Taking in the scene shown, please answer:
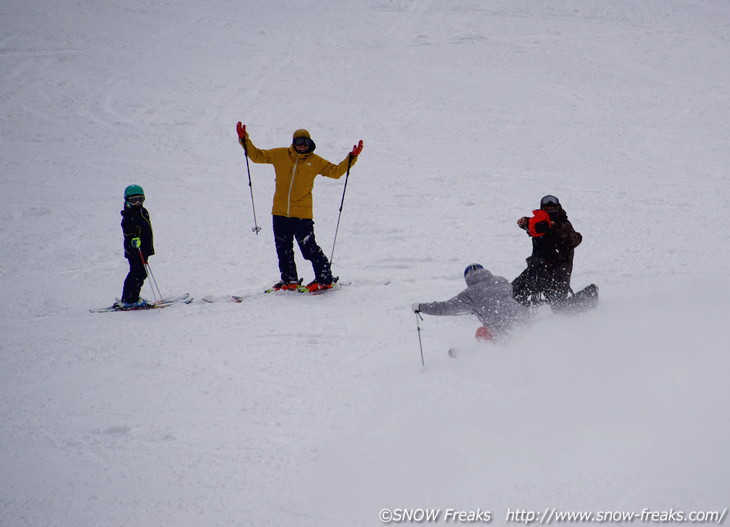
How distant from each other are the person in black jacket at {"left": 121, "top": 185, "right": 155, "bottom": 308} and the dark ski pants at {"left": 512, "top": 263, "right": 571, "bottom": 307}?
442 cm

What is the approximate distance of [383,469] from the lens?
4.02 m

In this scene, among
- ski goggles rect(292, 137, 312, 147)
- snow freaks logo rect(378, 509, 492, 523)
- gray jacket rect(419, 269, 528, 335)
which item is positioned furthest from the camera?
ski goggles rect(292, 137, 312, 147)

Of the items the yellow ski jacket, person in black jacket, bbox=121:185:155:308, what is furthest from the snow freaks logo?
person in black jacket, bbox=121:185:155:308

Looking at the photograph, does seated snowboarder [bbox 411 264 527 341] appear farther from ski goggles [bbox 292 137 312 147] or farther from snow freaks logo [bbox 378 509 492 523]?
ski goggles [bbox 292 137 312 147]

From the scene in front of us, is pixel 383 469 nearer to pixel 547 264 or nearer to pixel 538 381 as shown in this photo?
pixel 538 381

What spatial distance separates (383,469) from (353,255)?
5.03m

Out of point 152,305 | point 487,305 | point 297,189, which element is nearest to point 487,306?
point 487,305

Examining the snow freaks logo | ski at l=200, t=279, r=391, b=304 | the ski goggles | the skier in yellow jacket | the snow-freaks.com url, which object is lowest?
the snow freaks logo

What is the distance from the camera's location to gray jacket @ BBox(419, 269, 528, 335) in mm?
5301

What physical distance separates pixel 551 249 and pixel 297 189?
3.05 meters

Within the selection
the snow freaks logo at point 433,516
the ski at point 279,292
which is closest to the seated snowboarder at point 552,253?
the ski at point 279,292

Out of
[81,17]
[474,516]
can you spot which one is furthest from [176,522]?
[81,17]

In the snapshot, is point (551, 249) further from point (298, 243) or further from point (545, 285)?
point (298, 243)

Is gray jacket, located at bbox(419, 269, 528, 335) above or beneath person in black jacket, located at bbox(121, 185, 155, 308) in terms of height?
beneath
